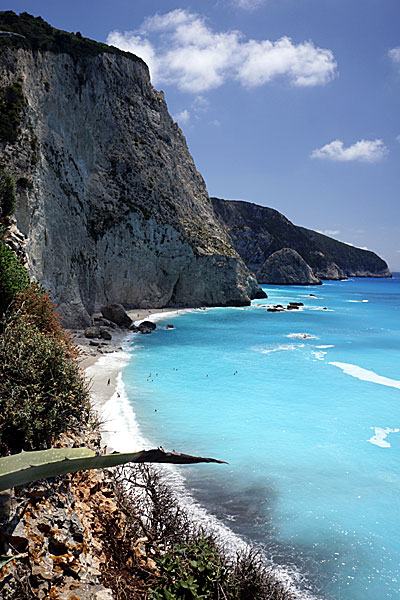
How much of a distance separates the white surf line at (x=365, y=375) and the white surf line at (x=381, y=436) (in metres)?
7.78

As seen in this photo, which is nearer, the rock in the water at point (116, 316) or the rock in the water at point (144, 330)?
the rock in the water at point (144, 330)

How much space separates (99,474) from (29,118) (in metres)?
30.4

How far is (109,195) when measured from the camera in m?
49.3

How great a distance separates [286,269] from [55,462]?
461 feet

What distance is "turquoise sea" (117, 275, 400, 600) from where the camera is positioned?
9.07 m

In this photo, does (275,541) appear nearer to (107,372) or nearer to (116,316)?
(107,372)

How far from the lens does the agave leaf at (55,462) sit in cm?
318

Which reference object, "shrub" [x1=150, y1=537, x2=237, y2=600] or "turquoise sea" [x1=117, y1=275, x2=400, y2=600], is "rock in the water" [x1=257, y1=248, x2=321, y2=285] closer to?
"turquoise sea" [x1=117, y1=275, x2=400, y2=600]

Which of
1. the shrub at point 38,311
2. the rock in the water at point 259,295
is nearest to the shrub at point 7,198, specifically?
the shrub at point 38,311

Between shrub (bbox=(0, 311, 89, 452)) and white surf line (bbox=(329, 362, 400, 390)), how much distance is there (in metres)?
22.4

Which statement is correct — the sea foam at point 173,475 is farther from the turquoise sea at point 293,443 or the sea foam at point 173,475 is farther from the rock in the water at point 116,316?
the rock in the water at point 116,316

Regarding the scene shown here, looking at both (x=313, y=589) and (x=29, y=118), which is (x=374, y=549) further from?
(x=29, y=118)

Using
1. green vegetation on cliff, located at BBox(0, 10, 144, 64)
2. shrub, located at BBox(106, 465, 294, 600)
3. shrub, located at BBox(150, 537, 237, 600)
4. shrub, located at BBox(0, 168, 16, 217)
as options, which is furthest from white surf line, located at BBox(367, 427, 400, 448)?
green vegetation on cliff, located at BBox(0, 10, 144, 64)

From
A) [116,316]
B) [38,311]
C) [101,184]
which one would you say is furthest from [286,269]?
[38,311]
